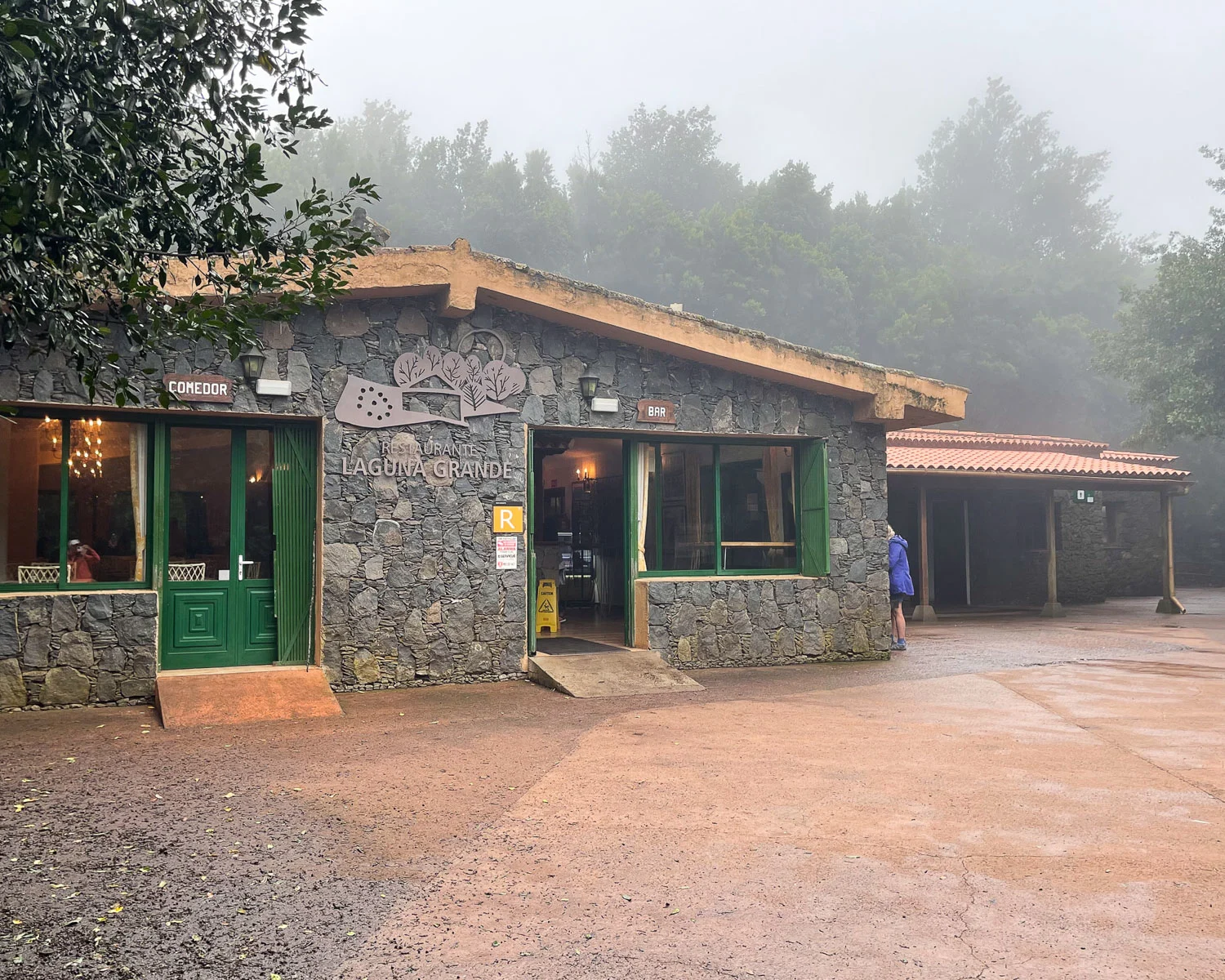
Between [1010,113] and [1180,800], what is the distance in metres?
56.9

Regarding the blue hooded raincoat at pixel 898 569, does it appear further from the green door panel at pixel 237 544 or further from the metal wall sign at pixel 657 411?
the green door panel at pixel 237 544

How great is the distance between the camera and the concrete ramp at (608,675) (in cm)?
867

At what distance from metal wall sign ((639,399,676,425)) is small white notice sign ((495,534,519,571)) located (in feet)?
5.83

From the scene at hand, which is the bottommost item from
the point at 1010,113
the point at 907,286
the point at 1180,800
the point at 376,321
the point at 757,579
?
the point at 1180,800

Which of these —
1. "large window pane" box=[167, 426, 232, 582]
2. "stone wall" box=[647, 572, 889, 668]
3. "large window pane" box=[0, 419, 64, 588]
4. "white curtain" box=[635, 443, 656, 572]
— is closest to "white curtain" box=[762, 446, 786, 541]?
"stone wall" box=[647, 572, 889, 668]

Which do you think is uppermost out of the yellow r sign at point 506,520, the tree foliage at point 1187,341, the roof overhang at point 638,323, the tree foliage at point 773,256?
the tree foliage at point 773,256

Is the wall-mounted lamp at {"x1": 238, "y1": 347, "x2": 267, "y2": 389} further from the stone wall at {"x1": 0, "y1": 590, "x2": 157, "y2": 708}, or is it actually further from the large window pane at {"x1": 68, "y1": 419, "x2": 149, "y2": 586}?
the stone wall at {"x1": 0, "y1": 590, "x2": 157, "y2": 708}

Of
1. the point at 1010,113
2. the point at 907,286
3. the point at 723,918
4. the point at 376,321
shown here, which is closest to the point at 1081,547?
the point at 376,321

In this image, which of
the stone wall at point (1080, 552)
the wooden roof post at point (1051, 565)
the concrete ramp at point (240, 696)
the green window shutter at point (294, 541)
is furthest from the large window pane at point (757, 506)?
the stone wall at point (1080, 552)

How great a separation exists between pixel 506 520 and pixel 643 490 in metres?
1.65

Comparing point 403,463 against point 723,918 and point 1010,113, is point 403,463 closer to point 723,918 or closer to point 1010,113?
point 723,918

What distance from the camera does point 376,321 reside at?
8742mm

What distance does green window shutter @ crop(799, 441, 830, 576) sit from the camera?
10719mm

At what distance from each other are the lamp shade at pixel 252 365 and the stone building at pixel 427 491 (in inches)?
1.1
